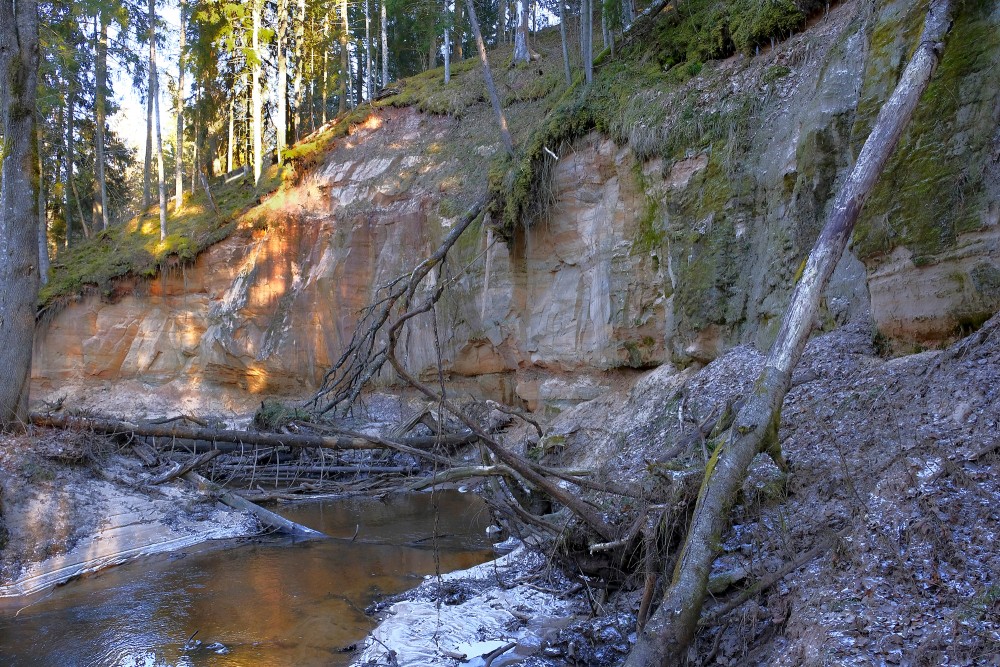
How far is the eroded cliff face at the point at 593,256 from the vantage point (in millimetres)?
5984

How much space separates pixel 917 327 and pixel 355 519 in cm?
814

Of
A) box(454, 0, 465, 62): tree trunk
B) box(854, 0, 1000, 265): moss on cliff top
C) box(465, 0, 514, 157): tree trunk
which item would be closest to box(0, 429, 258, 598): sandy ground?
box(854, 0, 1000, 265): moss on cliff top

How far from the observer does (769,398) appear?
466 centimetres

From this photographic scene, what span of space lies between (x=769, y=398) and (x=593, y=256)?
8.96 m

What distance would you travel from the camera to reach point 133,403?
19.6 meters

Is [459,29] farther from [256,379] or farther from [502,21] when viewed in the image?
[256,379]

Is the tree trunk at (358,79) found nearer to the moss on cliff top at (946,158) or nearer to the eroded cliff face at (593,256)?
the eroded cliff face at (593,256)

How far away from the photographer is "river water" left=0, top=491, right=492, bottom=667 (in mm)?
5723

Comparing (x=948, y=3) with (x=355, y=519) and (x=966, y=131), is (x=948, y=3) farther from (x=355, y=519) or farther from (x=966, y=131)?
(x=355, y=519)

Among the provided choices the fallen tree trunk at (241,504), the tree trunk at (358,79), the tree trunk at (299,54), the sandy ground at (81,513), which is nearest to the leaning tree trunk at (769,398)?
the fallen tree trunk at (241,504)

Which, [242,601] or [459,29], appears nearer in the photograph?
[242,601]

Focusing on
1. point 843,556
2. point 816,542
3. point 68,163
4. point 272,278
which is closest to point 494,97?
point 272,278

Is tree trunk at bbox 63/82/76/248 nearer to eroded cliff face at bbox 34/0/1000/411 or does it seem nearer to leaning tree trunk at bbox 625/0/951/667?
eroded cliff face at bbox 34/0/1000/411

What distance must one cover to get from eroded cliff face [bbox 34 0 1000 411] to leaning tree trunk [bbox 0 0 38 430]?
6403 millimetres
